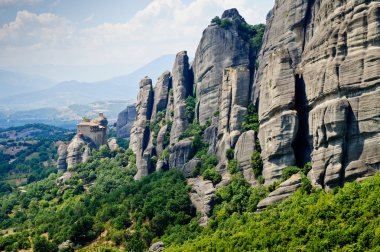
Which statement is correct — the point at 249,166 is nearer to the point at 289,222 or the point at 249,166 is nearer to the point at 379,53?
the point at 289,222

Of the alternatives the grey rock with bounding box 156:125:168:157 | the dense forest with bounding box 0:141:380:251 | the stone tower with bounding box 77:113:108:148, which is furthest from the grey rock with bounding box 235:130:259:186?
the stone tower with bounding box 77:113:108:148

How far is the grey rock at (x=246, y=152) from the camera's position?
158ft

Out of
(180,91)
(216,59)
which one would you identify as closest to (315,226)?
(216,59)

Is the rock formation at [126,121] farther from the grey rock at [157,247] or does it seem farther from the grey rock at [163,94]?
the grey rock at [157,247]

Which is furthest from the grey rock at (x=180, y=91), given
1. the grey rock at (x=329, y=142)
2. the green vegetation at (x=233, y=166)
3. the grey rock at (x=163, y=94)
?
the grey rock at (x=329, y=142)

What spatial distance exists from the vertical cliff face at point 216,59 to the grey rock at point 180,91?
284cm

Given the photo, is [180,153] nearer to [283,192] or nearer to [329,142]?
[283,192]

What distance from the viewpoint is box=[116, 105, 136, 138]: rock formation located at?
Result: 12294 centimetres

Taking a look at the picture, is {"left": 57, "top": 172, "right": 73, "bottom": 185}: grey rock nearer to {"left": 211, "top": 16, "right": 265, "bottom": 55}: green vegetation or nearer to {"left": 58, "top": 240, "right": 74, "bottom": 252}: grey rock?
{"left": 58, "top": 240, "right": 74, "bottom": 252}: grey rock

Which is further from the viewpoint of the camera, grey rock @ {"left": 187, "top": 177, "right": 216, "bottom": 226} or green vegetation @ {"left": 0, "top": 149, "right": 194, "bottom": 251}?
green vegetation @ {"left": 0, "top": 149, "right": 194, "bottom": 251}

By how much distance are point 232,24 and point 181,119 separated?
13880mm

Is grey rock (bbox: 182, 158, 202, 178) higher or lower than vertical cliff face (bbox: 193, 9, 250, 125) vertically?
lower

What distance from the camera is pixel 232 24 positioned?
63.9 metres

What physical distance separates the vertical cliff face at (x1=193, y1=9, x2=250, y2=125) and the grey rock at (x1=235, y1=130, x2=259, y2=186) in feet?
38.1
